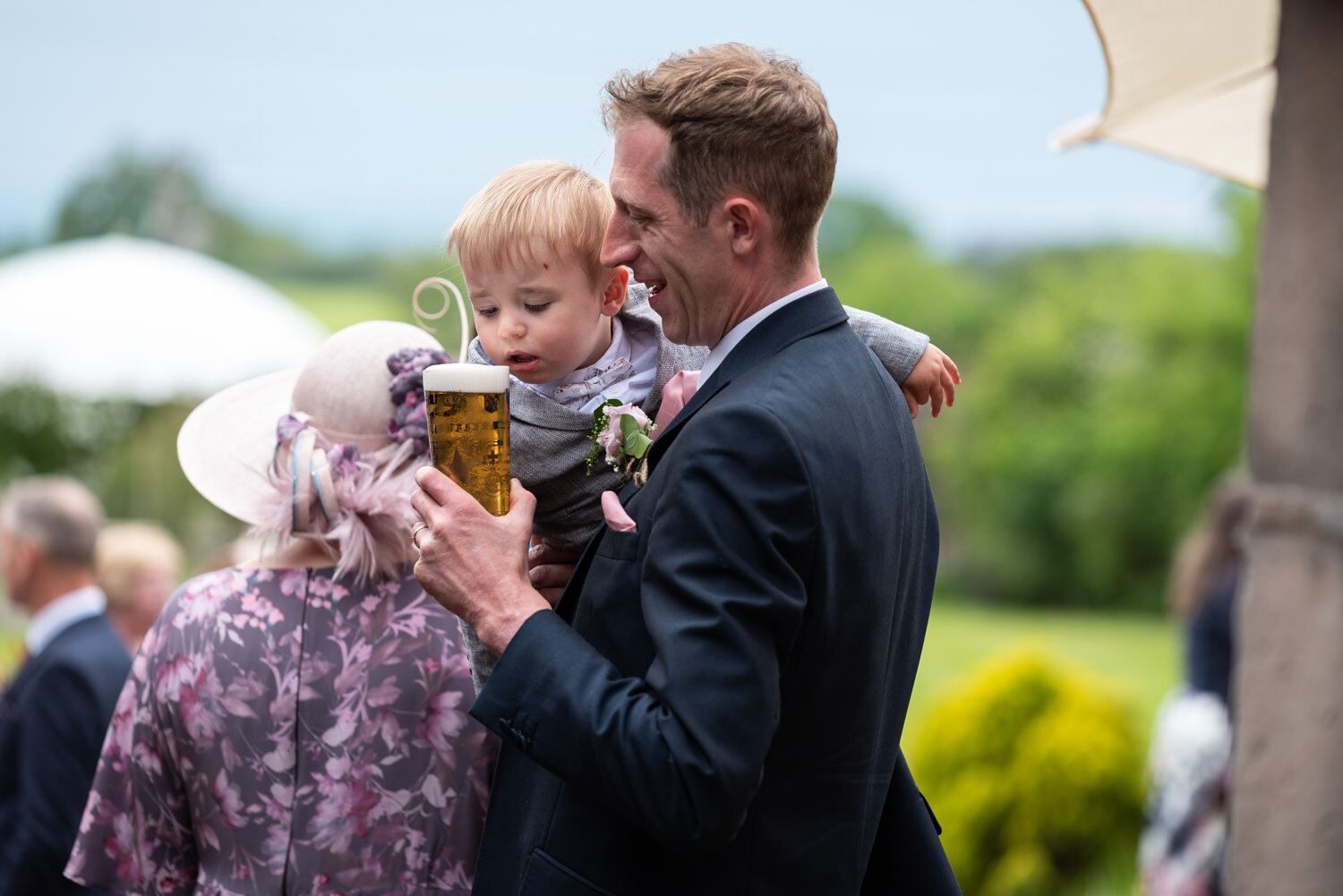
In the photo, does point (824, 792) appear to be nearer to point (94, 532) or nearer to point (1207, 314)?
point (94, 532)

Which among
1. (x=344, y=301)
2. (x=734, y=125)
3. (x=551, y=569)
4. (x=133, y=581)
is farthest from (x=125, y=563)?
(x=344, y=301)

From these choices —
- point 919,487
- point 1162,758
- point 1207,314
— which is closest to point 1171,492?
point 1207,314

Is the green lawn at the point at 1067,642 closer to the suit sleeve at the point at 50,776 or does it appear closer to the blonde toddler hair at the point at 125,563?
the blonde toddler hair at the point at 125,563

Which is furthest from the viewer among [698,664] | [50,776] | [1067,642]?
[1067,642]

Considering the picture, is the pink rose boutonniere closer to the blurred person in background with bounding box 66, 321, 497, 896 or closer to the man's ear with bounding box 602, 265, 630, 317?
the man's ear with bounding box 602, 265, 630, 317

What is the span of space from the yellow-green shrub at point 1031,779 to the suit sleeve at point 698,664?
5.52 meters

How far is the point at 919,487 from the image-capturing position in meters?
1.84

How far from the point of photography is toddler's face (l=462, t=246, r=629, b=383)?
80.7 inches

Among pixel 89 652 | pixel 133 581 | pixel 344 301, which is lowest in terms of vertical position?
pixel 344 301

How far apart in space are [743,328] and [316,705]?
1.00 m

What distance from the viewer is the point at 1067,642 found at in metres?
18.8

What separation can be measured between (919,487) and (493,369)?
2.08ft

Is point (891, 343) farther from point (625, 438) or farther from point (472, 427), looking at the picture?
point (472, 427)

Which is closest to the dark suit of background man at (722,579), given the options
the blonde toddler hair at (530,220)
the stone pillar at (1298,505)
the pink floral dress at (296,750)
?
the blonde toddler hair at (530,220)
